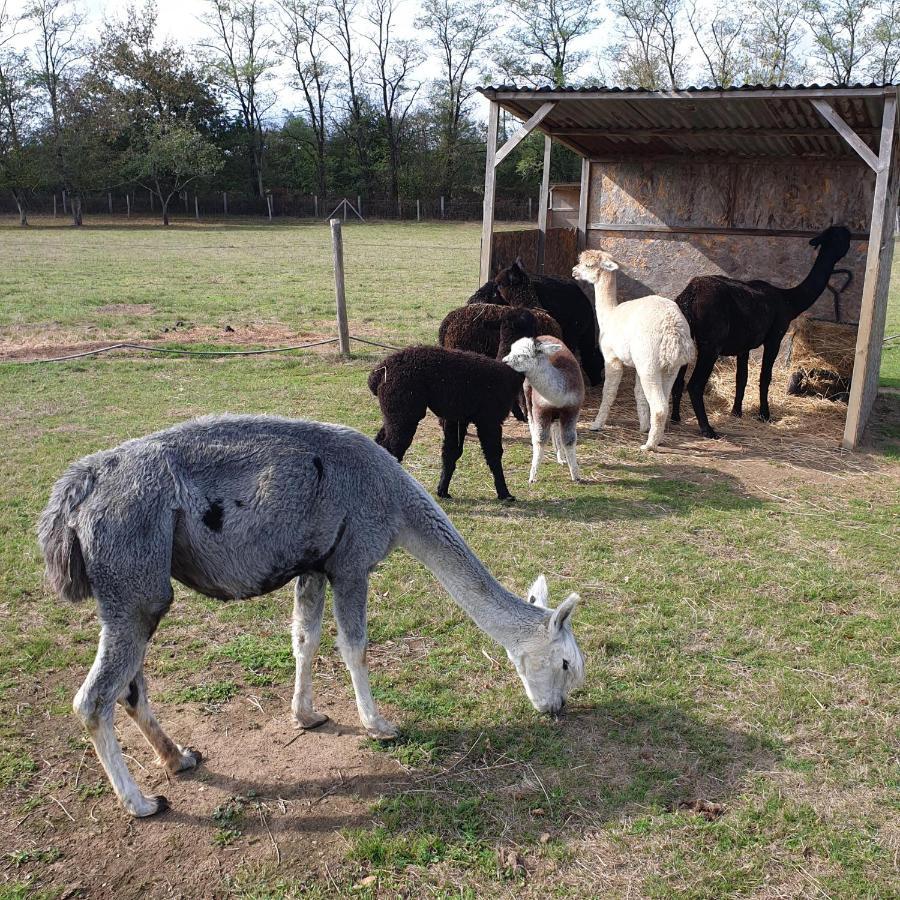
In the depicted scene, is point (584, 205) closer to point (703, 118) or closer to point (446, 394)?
point (703, 118)

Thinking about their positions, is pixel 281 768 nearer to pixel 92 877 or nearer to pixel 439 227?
pixel 92 877

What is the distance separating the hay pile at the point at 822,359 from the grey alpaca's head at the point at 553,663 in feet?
28.1

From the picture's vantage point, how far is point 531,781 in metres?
3.87

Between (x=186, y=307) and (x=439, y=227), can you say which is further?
(x=439, y=227)

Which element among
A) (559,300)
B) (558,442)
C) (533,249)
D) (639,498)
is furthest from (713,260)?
(639,498)

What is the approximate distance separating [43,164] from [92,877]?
4870 cm

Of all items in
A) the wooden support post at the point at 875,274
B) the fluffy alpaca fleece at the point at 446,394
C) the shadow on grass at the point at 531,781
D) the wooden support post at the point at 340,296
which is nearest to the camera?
the shadow on grass at the point at 531,781

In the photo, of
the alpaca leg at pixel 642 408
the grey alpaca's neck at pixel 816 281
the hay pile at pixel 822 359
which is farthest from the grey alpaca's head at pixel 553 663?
the hay pile at pixel 822 359

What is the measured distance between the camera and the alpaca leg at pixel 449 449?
7148 millimetres

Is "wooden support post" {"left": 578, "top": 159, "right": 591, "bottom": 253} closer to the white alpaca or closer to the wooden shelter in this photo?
the wooden shelter

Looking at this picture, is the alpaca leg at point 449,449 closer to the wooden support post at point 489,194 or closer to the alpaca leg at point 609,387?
the alpaca leg at point 609,387

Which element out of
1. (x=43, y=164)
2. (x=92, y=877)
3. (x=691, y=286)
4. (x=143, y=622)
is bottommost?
(x=92, y=877)

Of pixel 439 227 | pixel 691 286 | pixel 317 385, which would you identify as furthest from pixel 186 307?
pixel 439 227

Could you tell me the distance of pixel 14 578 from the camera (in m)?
5.70
